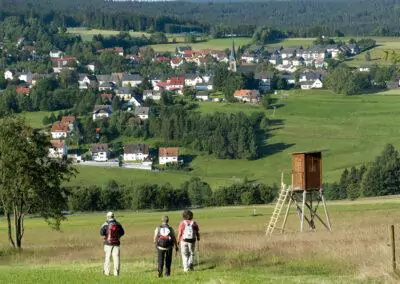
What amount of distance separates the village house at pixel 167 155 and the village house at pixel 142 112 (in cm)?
1927

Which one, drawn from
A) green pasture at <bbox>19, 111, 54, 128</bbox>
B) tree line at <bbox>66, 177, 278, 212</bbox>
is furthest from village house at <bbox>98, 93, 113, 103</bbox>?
tree line at <bbox>66, 177, 278, 212</bbox>

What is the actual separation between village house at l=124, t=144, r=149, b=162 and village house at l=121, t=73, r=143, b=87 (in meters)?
57.3

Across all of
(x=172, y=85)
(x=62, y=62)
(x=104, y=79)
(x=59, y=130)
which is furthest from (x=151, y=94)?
(x=62, y=62)

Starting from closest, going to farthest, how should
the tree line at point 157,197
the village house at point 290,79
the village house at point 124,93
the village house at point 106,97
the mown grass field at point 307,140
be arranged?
the tree line at point 157,197, the mown grass field at point 307,140, the village house at point 106,97, the village house at point 124,93, the village house at point 290,79

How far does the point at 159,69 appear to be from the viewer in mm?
187500

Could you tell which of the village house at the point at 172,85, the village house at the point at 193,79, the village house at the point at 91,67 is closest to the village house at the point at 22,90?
the village house at the point at 172,85

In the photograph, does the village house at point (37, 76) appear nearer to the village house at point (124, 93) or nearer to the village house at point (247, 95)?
the village house at point (124, 93)

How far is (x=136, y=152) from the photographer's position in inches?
4048

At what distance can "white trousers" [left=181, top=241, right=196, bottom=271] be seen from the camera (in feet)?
72.8

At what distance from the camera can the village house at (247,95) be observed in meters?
130

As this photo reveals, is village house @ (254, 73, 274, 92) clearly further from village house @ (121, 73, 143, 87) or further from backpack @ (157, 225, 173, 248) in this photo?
backpack @ (157, 225, 173, 248)

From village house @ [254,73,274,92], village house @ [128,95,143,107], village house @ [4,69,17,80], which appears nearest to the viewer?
village house @ [128,95,143,107]

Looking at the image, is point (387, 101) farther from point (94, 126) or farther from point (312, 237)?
point (312, 237)

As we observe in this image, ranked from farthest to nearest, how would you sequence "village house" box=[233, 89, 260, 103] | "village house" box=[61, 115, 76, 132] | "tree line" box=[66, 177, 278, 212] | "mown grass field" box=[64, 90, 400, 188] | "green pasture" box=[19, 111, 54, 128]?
"village house" box=[233, 89, 260, 103]
"green pasture" box=[19, 111, 54, 128]
"village house" box=[61, 115, 76, 132]
"mown grass field" box=[64, 90, 400, 188]
"tree line" box=[66, 177, 278, 212]
